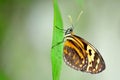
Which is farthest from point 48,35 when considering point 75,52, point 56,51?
point 56,51

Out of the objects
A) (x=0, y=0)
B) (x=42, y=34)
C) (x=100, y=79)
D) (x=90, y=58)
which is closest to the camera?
(x=90, y=58)

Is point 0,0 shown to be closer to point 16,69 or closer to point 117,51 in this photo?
point 16,69

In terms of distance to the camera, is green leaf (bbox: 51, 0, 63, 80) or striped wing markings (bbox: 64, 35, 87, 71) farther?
striped wing markings (bbox: 64, 35, 87, 71)

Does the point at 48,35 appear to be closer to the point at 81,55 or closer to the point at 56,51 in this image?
the point at 81,55

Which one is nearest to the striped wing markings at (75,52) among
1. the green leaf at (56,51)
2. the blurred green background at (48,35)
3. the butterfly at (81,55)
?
the butterfly at (81,55)

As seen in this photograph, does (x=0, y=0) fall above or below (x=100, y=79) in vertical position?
above

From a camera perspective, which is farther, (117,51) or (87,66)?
(117,51)

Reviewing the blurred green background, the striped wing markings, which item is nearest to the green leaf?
the striped wing markings

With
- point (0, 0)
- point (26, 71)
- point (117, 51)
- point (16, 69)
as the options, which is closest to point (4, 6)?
point (0, 0)

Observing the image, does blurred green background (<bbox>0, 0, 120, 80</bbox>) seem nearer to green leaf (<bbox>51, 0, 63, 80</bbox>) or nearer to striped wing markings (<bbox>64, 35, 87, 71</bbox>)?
striped wing markings (<bbox>64, 35, 87, 71</bbox>)
